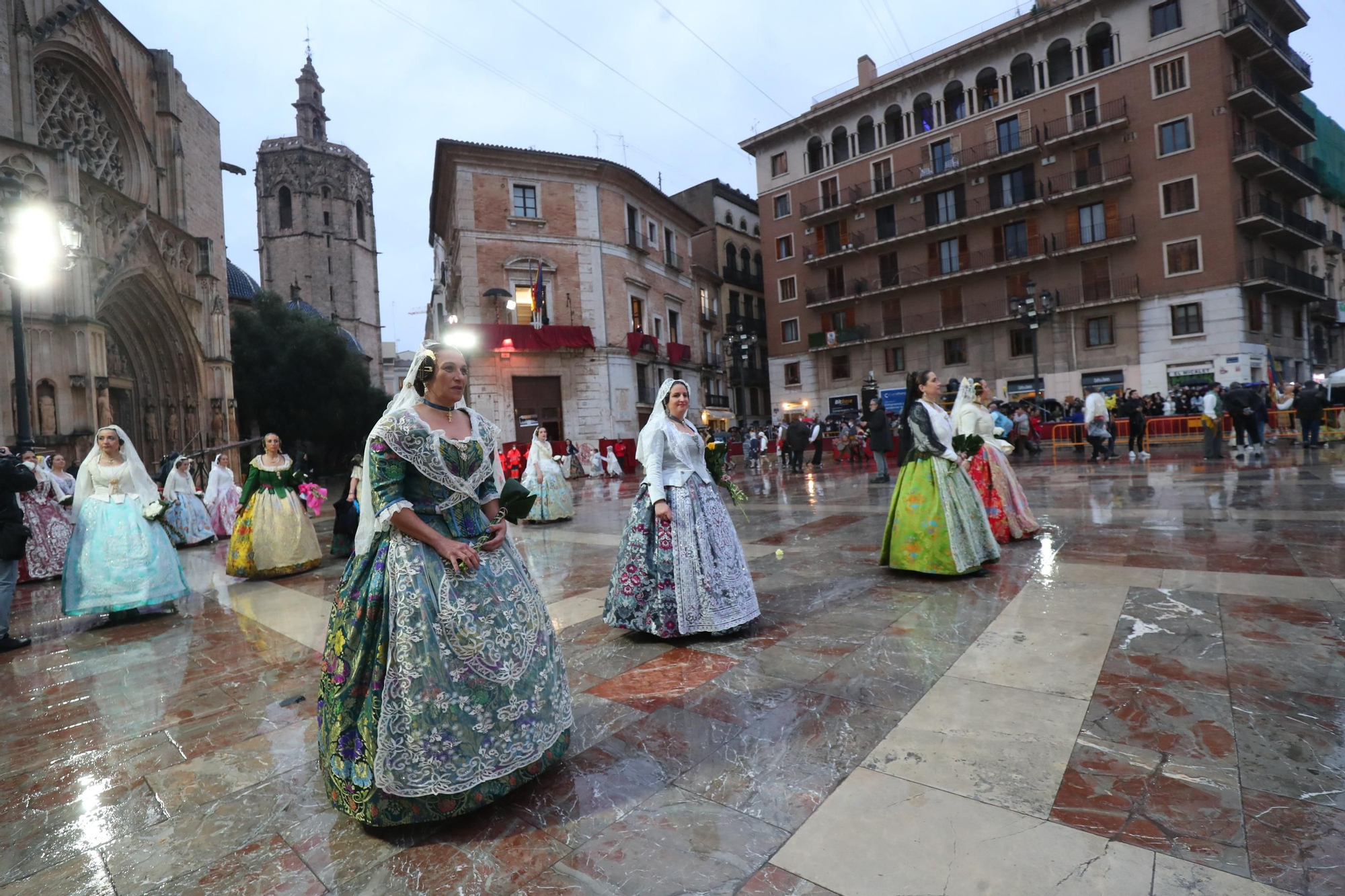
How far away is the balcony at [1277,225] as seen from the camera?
25.3 meters

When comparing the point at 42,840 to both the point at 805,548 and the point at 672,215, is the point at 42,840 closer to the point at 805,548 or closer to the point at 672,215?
the point at 805,548

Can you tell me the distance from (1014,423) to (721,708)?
16.6 metres

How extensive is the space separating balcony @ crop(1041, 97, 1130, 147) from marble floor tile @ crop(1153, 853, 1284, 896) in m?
32.8

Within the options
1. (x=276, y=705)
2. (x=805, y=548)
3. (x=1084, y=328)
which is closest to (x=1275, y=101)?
(x=1084, y=328)

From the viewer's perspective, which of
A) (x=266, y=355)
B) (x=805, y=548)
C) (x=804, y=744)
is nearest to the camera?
(x=804, y=744)

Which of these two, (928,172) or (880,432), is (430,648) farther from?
(928,172)

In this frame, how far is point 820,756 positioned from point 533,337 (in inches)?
956

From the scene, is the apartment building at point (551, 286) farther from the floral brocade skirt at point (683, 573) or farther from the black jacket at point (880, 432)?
the floral brocade skirt at point (683, 573)

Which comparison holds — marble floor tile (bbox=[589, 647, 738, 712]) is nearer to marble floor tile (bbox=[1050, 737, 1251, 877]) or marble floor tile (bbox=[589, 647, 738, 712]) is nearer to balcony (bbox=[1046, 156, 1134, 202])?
marble floor tile (bbox=[1050, 737, 1251, 877])

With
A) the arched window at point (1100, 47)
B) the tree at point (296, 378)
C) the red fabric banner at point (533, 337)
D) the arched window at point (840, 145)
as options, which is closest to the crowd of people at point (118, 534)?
the red fabric banner at point (533, 337)

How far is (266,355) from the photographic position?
30062 mm

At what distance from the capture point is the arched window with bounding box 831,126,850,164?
35.0 metres

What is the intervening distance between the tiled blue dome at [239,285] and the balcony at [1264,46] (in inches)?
1794

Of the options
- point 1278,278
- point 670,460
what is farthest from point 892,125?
point 670,460
